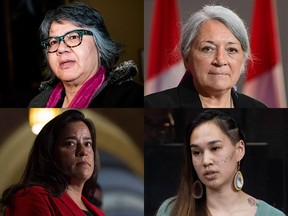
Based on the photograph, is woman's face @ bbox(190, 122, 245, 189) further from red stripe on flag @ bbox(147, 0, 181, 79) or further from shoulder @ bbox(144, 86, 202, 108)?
red stripe on flag @ bbox(147, 0, 181, 79)

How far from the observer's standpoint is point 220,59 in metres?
6.00

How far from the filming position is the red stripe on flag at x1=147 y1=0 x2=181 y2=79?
20.0 ft

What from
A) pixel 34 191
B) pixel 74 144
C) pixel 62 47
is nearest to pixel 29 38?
pixel 62 47

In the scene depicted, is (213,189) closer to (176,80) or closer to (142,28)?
(176,80)

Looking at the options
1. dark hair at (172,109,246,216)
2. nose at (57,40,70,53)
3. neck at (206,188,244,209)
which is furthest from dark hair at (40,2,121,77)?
neck at (206,188,244,209)

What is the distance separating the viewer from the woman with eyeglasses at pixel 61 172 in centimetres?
602

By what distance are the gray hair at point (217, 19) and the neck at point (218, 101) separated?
0.26 metres

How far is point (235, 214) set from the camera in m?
6.05

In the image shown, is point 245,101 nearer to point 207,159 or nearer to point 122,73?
point 207,159

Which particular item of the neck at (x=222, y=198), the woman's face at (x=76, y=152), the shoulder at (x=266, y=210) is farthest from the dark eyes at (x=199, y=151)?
the woman's face at (x=76, y=152)

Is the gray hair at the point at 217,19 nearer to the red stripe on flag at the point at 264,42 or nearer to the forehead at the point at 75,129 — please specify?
the red stripe on flag at the point at 264,42

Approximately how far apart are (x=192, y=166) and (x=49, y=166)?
0.99 m

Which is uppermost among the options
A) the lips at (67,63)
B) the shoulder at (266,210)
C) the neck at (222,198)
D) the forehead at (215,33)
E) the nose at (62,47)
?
the forehead at (215,33)

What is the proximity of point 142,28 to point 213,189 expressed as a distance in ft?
3.98
